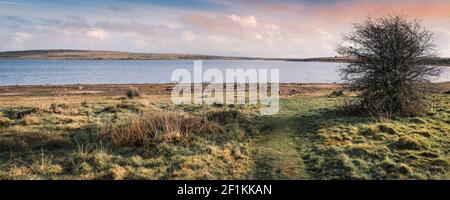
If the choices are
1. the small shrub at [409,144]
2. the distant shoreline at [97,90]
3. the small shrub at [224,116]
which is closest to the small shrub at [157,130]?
the small shrub at [224,116]

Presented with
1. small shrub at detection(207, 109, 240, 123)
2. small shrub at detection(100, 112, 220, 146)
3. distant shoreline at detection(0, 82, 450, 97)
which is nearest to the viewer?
small shrub at detection(100, 112, 220, 146)

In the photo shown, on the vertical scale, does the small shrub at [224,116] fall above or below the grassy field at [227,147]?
above

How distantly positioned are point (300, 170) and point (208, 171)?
7.85 feet

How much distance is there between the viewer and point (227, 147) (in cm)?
1266

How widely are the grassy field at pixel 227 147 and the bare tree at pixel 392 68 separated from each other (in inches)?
44.9

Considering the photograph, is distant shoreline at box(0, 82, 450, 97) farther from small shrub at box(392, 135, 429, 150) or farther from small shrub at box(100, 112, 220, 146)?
small shrub at box(392, 135, 429, 150)

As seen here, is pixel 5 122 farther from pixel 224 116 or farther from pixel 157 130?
pixel 224 116

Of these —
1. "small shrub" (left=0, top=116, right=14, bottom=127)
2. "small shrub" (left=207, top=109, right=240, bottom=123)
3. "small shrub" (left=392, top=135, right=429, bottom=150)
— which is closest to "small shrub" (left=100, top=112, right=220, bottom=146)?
"small shrub" (left=207, top=109, right=240, bottom=123)

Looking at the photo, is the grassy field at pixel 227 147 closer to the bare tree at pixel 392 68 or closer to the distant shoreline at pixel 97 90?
the bare tree at pixel 392 68

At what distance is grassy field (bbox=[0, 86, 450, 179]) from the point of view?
397 inches

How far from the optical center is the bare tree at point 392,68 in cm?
1833

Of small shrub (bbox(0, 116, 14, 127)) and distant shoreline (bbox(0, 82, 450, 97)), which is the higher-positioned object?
distant shoreline (bbox(0, 82, 450, 97))

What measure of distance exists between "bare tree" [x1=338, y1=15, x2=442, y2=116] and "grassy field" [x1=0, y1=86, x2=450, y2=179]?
114 cm
